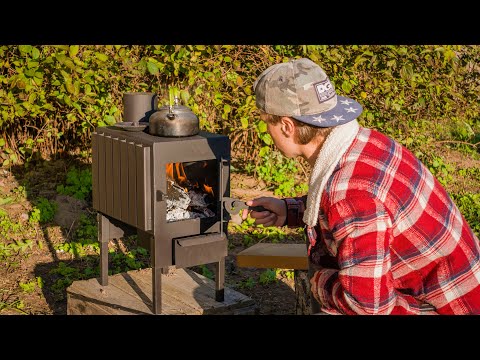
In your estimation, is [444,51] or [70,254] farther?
[444,51]

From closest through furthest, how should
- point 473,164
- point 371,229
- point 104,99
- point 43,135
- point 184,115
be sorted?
point 371,229 → point 184,115 → point 104,99 → point 43,135 → point 473,164

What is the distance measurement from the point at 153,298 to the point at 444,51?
12.4 ft

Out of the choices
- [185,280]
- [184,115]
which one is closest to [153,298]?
[185,280]

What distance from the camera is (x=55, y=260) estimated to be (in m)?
6.06

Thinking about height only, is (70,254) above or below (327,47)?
below

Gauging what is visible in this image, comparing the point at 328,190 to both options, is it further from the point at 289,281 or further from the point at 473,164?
the point at 473,164

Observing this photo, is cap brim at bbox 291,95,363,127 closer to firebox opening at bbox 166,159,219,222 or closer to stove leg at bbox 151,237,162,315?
firebox opening at bbox 166,159,219,222

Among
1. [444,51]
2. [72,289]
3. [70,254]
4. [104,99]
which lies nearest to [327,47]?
[444,51]

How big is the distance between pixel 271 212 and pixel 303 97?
2.91 ft

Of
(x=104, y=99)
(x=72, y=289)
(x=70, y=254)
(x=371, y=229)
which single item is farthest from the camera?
(x=104, y=99)

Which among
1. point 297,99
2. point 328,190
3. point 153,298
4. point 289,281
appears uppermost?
point 297,99

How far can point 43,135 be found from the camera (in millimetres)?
7730

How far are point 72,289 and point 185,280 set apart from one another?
0.67 m

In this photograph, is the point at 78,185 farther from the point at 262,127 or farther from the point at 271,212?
the point at 271,212
